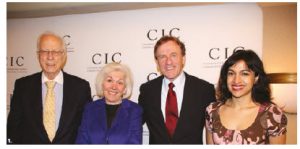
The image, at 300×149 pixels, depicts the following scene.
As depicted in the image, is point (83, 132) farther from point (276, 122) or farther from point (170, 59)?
point (276, 122)

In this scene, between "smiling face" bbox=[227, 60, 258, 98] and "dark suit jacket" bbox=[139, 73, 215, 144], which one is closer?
"smiling face" bbox=[227, 60, 258, 98]

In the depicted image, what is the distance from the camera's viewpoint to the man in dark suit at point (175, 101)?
2.48 m

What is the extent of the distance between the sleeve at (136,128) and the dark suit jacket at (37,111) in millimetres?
365

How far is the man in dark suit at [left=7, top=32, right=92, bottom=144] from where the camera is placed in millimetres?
2520

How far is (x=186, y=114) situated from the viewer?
2.49m

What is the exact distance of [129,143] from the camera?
2.48 meters

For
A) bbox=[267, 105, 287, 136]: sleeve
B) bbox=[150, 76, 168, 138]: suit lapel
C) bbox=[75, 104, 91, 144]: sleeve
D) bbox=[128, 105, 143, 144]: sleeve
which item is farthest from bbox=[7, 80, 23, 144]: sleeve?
bbox=[267, 105, 287, 136]: sleeve

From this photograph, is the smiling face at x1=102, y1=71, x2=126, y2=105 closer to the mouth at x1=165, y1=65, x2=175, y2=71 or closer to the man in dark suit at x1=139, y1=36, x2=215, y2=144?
the man in dark suit at x1=139, y1=36, x2=215, y2=144

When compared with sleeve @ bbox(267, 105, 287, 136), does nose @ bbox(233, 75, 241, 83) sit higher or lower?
higher

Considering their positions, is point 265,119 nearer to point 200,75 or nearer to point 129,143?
point 200,75

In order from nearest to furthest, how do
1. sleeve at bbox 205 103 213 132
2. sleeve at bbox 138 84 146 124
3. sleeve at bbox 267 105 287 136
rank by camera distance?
sleeve at bbox 267 105 287 136 < sleeve at bbox 205 103 213 132 < sleeve at bbox 138 84 146 124

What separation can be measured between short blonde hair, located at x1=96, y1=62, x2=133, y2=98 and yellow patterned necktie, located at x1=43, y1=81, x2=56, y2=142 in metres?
0.35

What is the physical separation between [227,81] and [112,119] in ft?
2.86

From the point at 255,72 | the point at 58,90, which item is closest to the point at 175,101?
the point at 255,72
